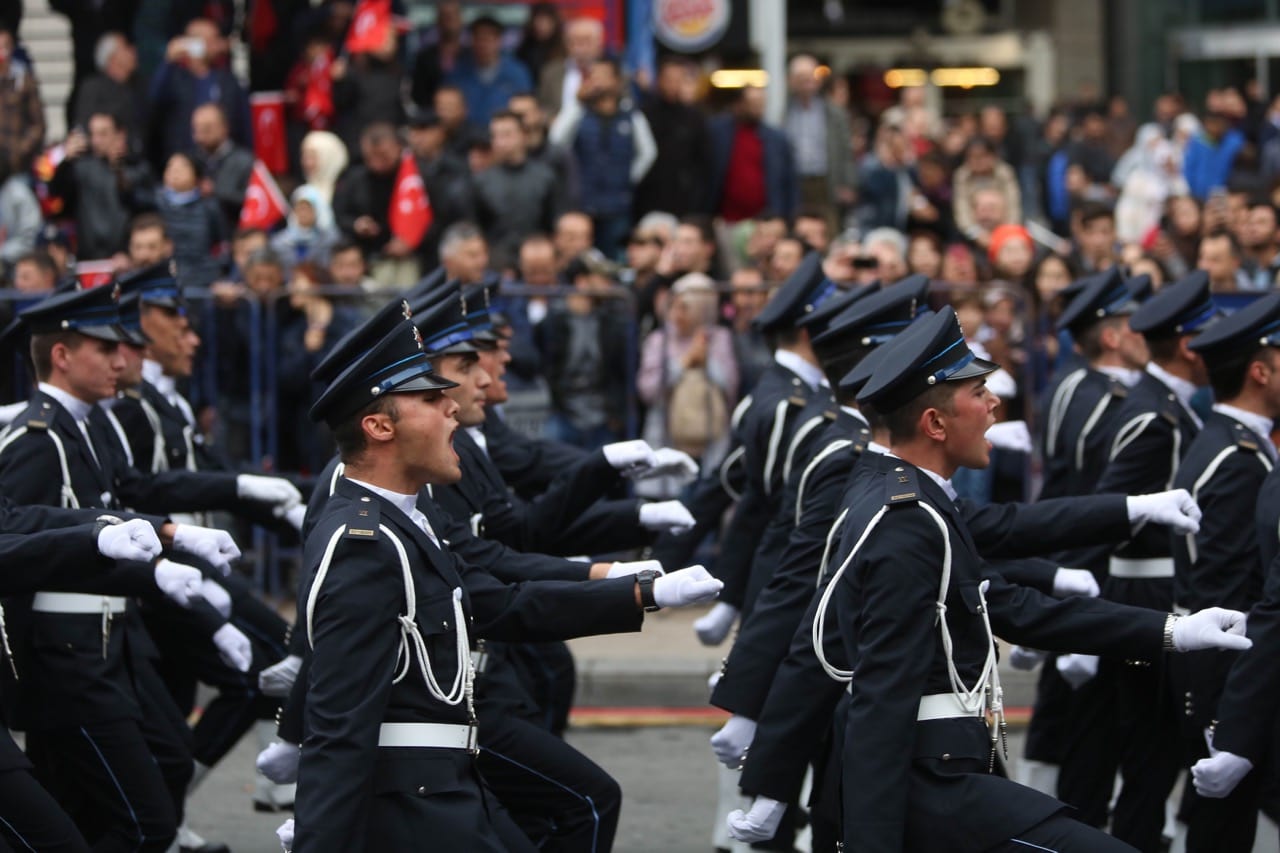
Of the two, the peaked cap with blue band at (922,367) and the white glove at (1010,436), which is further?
the white glove at (1010,436)

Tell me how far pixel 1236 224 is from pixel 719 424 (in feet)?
11.4

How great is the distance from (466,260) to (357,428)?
6.67 metres

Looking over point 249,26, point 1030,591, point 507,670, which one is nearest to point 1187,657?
point 1030,591

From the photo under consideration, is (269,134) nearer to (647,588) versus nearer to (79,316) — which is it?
(79,316)

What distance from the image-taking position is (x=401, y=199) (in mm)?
13469

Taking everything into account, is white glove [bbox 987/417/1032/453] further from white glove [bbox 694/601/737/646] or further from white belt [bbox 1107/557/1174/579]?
white glove [bbox 694/601/737/646]

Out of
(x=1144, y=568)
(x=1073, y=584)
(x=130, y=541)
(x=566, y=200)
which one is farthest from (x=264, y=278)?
(x=1073, y=584)

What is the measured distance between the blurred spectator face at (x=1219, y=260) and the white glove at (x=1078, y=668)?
15.4ft

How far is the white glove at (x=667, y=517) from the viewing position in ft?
23.5

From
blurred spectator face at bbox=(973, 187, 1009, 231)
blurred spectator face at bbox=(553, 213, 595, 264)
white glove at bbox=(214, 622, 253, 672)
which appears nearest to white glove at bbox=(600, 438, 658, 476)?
white glove at bbox=(214, 622, 253, 672)

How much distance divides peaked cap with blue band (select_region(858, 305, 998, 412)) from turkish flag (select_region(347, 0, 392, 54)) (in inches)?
405

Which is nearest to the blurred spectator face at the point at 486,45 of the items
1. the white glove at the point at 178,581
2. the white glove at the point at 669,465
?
the white glove at the point at 669,465

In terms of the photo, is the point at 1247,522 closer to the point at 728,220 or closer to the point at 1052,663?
the point at 1052,663

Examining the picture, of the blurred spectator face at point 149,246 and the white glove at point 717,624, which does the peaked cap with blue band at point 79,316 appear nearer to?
the white glove at point 717,624
